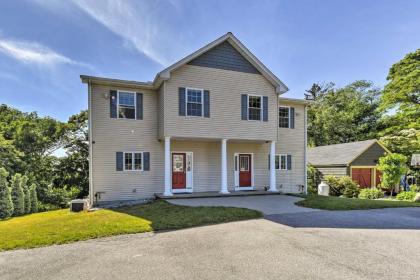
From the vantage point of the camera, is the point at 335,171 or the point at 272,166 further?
the point at 335,171

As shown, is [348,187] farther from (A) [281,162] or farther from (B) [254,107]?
(B) [254,107]

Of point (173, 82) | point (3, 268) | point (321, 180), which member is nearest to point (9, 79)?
point (173, 82)

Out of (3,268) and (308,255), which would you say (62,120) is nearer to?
(3,268)

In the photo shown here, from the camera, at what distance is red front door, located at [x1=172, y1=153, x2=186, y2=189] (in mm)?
13734

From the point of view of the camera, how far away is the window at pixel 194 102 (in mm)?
12789

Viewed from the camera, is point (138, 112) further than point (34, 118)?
No

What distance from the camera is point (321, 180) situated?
2014 centimetres

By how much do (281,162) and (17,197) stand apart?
14019 millimetres

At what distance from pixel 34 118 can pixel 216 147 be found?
15680 millimetres

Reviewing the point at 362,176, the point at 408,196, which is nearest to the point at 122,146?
the point at 408,196

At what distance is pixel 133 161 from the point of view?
12.8 metres

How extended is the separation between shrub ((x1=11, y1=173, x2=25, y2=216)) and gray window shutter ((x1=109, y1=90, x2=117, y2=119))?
5348 millimetres

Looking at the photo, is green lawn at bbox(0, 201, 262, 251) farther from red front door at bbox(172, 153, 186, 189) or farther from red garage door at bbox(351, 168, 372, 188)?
red garage door at bbox(351, 168, 372, 188)

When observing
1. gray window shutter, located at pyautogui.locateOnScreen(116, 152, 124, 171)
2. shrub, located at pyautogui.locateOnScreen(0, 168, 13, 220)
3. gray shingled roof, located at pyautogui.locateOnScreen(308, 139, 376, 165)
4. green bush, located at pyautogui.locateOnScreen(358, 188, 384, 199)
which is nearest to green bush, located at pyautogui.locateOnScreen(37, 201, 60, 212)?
shrub, located at pyautogui.locateOnScreen(0, 168, 13, 220)
